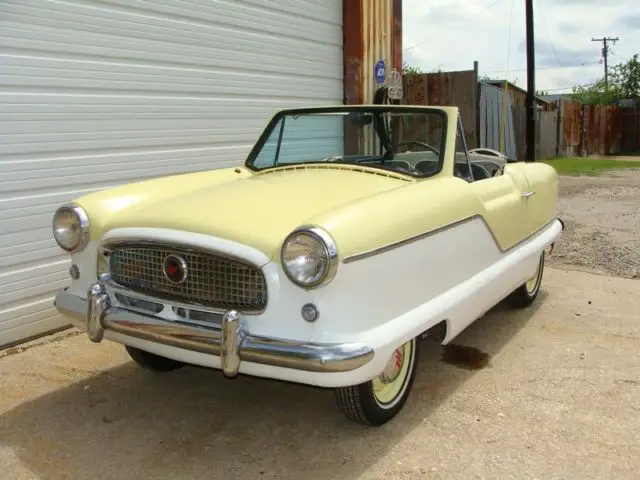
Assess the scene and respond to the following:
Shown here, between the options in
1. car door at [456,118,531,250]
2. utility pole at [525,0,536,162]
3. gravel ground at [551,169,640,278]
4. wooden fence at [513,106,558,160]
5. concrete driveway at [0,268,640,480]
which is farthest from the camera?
wooden fence at [513,106,558,160]

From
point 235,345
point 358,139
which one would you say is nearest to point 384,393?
point 235,345

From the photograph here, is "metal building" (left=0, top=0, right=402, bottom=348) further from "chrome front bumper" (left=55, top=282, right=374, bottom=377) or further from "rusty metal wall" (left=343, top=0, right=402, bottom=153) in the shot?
"chrome front bumper" (left=55, top=282, right=374, bottom=377)

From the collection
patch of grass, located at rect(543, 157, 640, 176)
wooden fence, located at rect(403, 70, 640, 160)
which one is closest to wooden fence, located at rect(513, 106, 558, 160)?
wooden fence, located at rect(403, 70, 640, 160)

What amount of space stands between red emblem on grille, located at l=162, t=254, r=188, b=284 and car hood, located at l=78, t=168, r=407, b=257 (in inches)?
5.6

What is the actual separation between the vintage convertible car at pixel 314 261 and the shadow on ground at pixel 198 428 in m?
0.19

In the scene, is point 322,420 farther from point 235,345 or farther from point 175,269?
point 175,269

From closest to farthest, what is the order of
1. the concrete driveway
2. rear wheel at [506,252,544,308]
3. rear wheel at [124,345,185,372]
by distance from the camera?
the concrete driveway < rear wheel at [124,345,185,372] < rear wheel at [506,252,544,308]

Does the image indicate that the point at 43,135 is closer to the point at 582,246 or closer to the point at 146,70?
the point at 146,70

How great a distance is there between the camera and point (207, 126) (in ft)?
20.2

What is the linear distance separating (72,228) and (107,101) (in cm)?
200

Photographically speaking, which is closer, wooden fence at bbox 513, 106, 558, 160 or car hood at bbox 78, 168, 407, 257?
car hood at bbox 78, 168, 407, 257

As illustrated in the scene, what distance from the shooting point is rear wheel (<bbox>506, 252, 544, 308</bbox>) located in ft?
17.2

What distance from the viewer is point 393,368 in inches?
133

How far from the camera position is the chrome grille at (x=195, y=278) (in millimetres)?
2928
